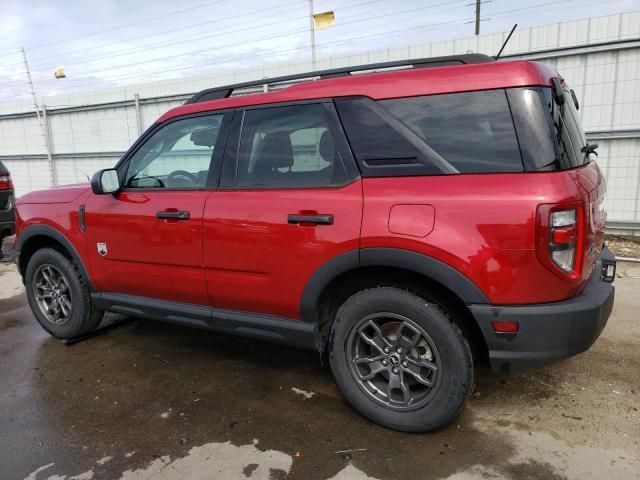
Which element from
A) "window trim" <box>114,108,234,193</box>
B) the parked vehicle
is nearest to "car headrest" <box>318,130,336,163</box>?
"window trim" <box>114,108,234,193</box>

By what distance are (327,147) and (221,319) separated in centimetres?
132

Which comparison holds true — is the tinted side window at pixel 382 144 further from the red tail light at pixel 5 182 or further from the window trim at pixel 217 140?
the red tail light at pixel 5 182

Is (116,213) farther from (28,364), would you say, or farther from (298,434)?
(298,434)

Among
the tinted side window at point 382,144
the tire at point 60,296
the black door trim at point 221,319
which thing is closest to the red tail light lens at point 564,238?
the tinted side window at point 382,144

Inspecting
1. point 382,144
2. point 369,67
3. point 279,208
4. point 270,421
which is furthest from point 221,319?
point 369,67

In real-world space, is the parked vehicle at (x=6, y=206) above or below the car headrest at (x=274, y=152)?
below

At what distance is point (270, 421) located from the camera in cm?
289

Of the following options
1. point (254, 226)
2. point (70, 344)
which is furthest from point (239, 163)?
point (70, 344)

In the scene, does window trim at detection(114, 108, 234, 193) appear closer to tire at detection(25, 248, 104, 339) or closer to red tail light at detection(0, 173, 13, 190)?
tire at detection(25, 248, 104, 339)

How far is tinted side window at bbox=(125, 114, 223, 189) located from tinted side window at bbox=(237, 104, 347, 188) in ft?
1.04

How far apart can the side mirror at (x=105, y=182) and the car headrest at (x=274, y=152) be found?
1.20 meters

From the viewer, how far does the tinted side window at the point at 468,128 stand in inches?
92.9

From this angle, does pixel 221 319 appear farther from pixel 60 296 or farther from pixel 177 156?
pixel 60 296

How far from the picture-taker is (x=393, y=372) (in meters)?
2.73
